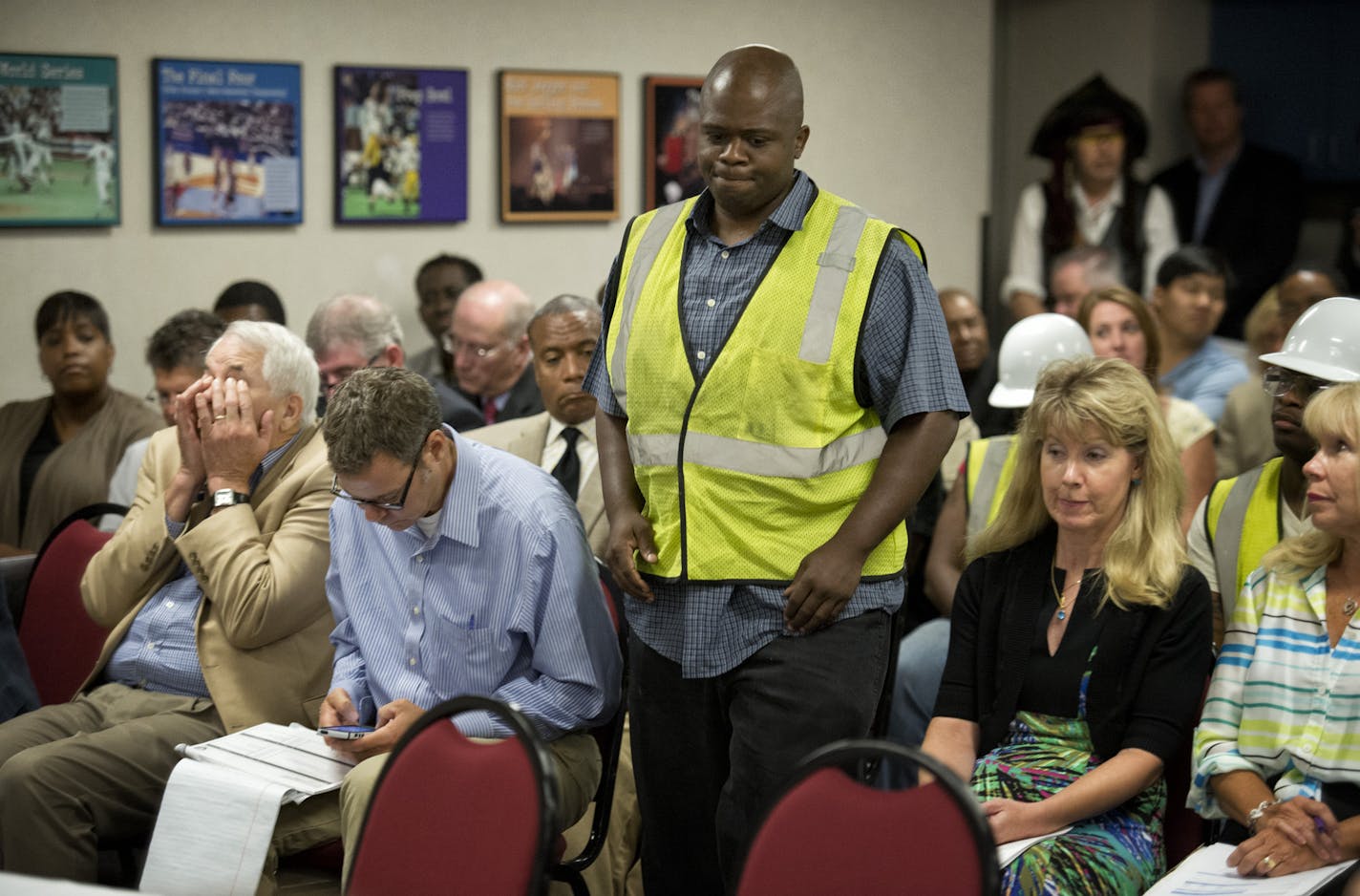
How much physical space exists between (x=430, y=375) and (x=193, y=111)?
1115 mm

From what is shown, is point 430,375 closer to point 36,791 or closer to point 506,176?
point 506,176

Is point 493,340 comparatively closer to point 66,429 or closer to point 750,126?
point 66,429

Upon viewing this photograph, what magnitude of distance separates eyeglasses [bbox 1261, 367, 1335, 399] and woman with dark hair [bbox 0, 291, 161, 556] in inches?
119

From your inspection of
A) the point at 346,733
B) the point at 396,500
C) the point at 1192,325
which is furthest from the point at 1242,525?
the point at 1192,325

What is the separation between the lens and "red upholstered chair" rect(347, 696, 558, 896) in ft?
6.07

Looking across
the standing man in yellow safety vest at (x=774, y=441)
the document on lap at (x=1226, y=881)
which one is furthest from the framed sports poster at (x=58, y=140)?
the document on lap at (x=1226, y=881)

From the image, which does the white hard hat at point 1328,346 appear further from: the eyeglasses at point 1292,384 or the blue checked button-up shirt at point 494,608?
the blue checked button-up shirt at point 494,608

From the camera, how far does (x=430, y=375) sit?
16.7ft

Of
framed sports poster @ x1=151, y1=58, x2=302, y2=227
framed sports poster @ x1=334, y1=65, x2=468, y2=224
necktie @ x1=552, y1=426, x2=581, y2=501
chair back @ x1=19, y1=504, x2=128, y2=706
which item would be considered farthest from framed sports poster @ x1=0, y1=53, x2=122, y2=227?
necktie @ x1=552, y1=426, x2=581, y2=501

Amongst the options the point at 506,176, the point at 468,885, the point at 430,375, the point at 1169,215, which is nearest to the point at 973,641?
the point at 468,885

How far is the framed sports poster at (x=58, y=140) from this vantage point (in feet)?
15.0

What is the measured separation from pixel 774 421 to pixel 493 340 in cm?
244

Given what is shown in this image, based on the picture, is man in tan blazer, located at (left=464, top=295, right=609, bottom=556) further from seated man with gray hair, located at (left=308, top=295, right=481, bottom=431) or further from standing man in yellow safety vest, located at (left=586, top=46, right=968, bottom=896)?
standing man in yellow safety vest, located at (left=586, top=46, right=968, bottom=896)

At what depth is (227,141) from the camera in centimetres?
489
